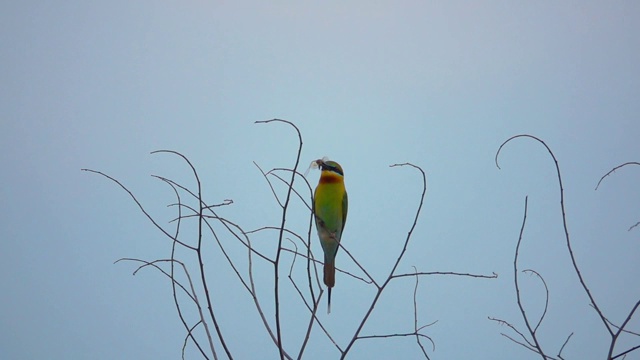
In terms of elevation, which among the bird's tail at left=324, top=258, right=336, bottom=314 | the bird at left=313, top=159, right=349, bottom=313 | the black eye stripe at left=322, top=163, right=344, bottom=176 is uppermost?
the black eye stripe at left=322, top=163, right=344, bottom=176

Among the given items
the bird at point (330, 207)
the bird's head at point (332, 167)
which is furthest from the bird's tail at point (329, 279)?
the bird's head at point (332, 167)

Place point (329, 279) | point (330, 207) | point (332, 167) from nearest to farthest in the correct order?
1. point (329, 279)
2. point (332, 167)
3. point (330, 207)

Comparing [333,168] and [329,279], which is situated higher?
[333,168]

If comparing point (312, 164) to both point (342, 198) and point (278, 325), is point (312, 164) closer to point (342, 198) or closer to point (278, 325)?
point (342, 198)

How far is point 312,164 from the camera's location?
1.65 meters

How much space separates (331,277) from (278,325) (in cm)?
78

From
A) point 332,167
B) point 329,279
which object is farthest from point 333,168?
point 329,279

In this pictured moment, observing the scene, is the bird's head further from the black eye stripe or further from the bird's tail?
the bird's tail

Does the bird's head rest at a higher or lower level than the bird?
higher

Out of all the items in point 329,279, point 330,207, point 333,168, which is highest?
point 333,168

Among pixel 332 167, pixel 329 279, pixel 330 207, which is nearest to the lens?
pixel 329 279

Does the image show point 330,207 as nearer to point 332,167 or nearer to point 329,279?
point 332,167

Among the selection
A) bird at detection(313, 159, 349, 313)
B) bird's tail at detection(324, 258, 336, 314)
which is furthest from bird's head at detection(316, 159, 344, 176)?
bird's tail at detection(324, 258, 336, 314)

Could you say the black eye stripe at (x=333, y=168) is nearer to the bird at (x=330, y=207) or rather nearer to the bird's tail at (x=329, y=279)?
the bird at (x=330, y=207)
